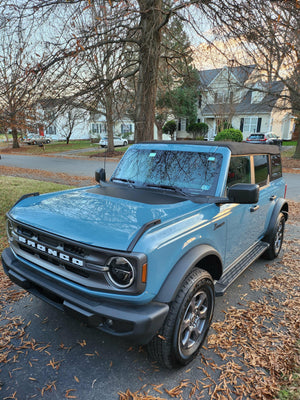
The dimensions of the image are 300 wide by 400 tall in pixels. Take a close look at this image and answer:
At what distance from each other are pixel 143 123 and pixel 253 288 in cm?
485

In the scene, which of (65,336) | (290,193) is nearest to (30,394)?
(65,336)

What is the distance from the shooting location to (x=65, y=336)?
2.79m

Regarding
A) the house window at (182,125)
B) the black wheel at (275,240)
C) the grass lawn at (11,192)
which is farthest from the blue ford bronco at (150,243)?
the house window at (182,125)

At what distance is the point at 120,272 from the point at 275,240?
11.7ft

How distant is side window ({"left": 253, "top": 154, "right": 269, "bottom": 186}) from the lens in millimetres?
3931

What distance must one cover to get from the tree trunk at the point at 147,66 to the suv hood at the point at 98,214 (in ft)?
14.3

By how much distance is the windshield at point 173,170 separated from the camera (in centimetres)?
312

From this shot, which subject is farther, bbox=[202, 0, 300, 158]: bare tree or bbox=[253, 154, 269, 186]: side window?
bbox=[202, 0, 300, 158]: bare tree

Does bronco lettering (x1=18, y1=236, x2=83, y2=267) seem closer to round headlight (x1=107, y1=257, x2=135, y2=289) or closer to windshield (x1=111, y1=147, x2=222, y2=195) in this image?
round headlight (x1=107, y1=257, x2=135, y2=289)

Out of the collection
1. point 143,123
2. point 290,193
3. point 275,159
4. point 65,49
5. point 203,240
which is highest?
point 65,49

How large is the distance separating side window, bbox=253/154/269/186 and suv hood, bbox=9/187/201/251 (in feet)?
5.29

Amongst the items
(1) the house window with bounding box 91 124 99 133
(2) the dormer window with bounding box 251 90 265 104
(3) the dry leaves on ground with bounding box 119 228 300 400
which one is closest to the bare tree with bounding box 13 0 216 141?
(3) the dry leaves on ground with bounding box 119 228 300 400

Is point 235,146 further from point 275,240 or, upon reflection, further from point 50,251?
point 50,251

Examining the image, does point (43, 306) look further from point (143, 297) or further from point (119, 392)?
point (143, 297)
